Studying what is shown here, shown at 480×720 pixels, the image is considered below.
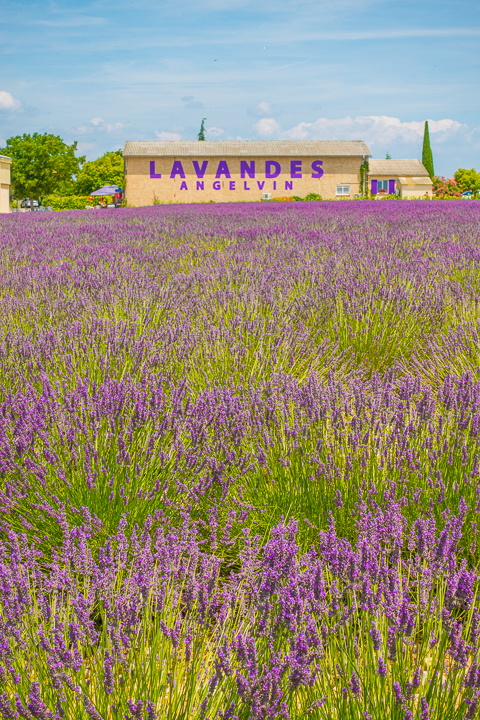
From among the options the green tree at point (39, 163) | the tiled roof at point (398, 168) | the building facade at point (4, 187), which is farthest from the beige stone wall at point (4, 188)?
the tiled roof at point (398, 168)

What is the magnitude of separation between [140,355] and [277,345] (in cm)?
72

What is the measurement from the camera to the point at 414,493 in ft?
5.13

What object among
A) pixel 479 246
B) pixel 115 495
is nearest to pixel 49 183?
pixel 479 246

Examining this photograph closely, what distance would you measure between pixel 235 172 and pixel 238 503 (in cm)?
4181

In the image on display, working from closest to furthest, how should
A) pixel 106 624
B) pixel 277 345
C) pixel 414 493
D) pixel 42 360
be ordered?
pixel 106 624, pixel 414 493, pixel 42 360, pixel 277 345

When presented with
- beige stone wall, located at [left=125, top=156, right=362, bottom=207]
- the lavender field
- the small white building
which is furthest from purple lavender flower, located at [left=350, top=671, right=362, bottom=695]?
the small white building

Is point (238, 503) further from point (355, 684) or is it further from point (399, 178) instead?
point (399, 178)

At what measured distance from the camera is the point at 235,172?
1617 inches

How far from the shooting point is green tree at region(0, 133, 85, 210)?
154ft

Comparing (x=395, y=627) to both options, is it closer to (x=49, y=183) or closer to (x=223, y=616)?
(x=223, y=616)

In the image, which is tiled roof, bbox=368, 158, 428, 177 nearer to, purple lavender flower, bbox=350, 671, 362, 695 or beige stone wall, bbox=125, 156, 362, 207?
beige stone wall, bbox=125, 156, 362, 207

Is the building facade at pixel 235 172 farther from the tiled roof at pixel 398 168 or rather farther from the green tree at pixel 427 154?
the green tree at pixel 427 154

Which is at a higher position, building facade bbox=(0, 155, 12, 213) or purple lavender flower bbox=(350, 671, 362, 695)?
building facade bbox=(0, 155, 12, 213)

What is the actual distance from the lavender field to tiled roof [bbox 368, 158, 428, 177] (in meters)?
51.1
